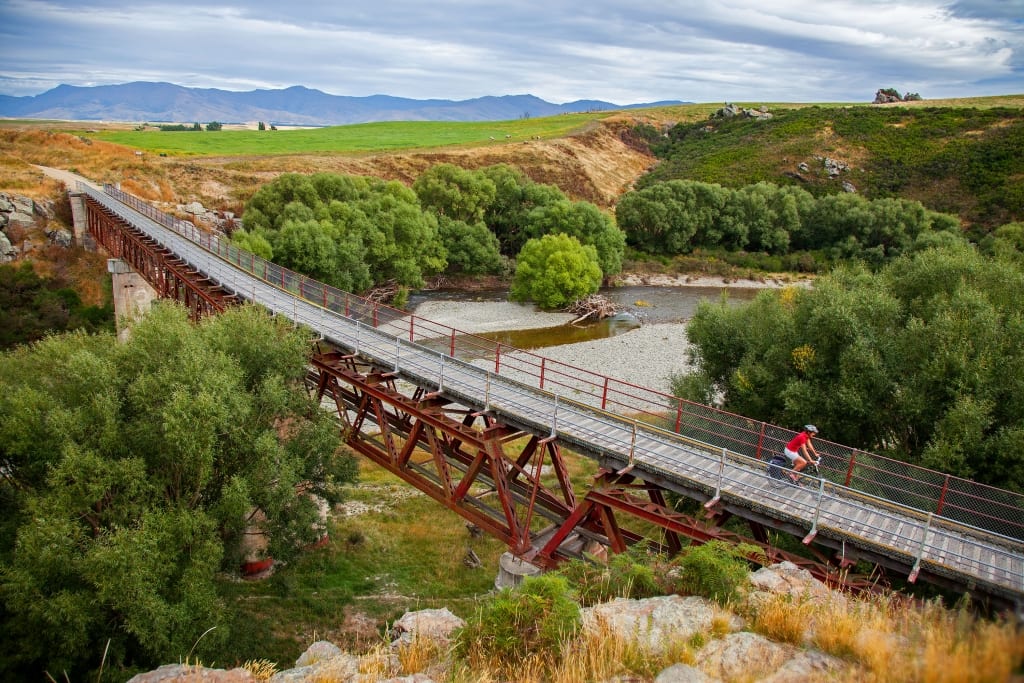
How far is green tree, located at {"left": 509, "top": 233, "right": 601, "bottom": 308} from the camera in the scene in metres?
53.7

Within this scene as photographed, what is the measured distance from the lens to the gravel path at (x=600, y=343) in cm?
4031

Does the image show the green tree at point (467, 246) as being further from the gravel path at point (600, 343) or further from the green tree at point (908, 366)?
the green tree at point (908, 366)

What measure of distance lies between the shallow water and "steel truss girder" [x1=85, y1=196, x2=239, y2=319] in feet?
70.4

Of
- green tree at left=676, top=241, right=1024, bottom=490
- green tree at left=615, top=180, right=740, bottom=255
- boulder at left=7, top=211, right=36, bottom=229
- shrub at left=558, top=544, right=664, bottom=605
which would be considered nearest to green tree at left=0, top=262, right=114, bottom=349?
boulder at left=7, top=211, right=36, bottom=229

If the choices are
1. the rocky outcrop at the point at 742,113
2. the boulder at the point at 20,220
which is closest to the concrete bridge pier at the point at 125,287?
the boulder at the point at 20,220

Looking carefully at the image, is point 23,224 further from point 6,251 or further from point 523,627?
point 523,627

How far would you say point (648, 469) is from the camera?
534 inches

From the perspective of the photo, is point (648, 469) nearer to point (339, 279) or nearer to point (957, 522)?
point (957, 522)

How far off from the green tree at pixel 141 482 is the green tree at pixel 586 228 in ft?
159

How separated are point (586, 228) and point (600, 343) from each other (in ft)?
66.4

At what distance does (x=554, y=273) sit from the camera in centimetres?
5341

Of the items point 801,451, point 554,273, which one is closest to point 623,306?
point 554,273

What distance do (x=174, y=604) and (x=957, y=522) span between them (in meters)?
15.5

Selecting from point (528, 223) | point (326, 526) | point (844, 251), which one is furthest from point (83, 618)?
point (844, 251)
